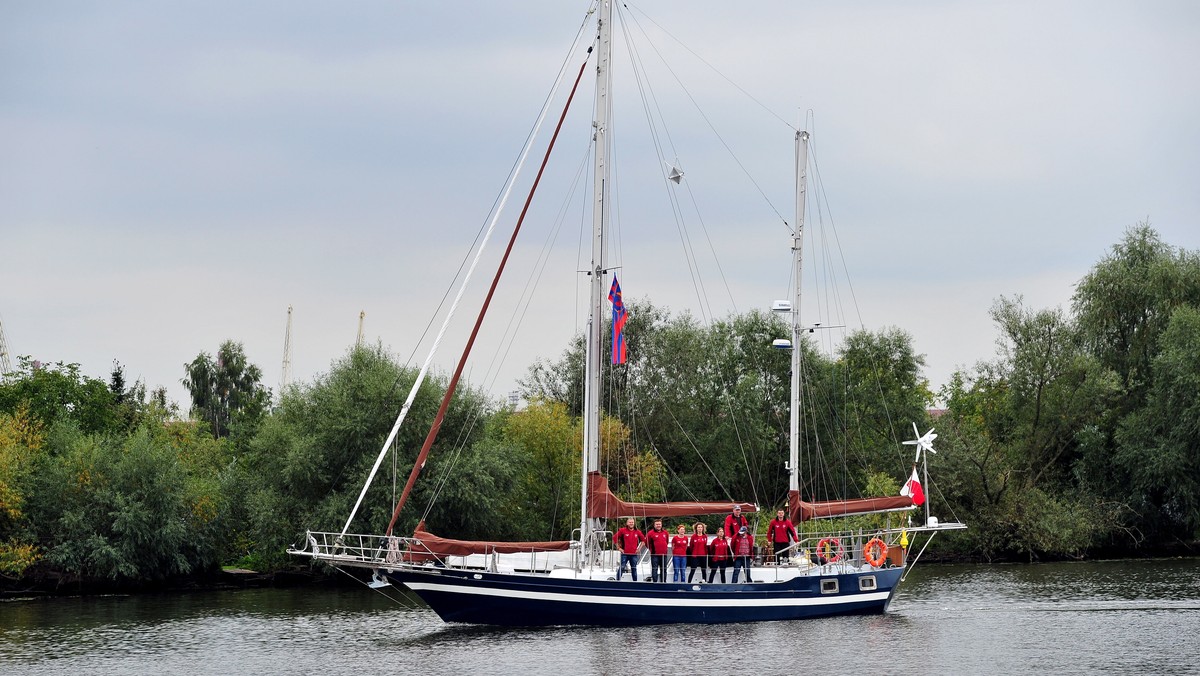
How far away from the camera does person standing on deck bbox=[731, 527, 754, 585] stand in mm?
39188

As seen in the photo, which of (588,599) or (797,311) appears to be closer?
(588,599)

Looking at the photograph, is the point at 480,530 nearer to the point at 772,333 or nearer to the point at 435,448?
the point at 435,448

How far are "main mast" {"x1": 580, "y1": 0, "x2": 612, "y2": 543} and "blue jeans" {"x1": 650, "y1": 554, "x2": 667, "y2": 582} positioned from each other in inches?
82.4

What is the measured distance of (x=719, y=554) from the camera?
39000 millimetres

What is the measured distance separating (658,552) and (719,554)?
1872mm

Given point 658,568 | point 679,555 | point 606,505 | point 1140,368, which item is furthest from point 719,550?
point 1140,368

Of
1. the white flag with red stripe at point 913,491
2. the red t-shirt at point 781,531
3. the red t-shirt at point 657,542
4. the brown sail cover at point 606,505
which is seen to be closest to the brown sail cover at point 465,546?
the brown sail cover at point 606,505

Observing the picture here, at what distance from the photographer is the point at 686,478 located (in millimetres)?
73125

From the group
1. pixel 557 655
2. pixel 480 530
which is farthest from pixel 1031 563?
pixel 557 655

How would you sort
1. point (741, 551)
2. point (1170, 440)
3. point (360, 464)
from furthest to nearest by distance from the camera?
point (1170, 440)
point (360, 464)
point (741, 551)

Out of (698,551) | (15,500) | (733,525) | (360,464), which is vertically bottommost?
(698,551)

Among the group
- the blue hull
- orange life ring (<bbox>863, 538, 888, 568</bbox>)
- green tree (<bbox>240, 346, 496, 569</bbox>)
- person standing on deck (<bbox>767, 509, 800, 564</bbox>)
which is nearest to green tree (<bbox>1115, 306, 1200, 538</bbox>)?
orange life ring (<bbox>863, 538, 888, 568</bbox>)

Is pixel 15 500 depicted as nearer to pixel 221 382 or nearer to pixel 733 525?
pixel 733 525

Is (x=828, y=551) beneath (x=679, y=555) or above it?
above
